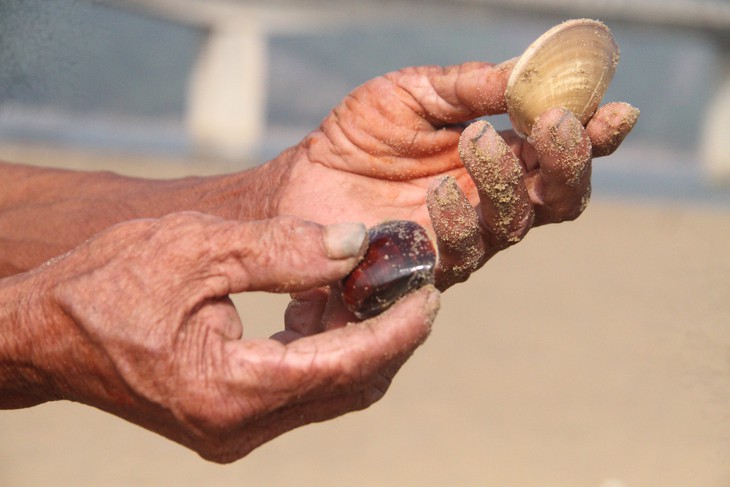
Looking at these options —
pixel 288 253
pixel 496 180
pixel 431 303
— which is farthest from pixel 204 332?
pixel 496 180

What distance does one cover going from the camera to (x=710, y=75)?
38.1m

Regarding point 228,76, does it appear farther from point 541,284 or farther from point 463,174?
point 463,174

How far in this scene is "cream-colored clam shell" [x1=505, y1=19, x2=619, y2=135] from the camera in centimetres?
247

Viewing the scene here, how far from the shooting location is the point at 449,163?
2816mm

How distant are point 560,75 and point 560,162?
0.84 feet

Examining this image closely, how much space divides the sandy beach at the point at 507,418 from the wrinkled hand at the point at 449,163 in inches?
35.0

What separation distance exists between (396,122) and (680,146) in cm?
6859

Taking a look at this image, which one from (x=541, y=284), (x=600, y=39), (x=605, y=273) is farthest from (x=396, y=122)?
(x=605, y=273)

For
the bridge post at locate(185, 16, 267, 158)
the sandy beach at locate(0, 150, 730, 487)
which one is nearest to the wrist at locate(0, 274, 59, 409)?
the sandy beach at locate(0, 150, 730, 487)

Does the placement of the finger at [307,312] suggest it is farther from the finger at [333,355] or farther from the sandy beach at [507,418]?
the sandy beach at [507,418]

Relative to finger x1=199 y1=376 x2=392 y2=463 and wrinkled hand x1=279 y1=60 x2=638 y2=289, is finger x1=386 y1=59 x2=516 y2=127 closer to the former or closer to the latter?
wrinkled hand x1=279 y1=60 x2=638 y2=289

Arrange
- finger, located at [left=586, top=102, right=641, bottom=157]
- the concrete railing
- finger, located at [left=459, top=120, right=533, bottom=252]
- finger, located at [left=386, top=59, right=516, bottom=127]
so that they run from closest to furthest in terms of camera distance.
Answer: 1. finger, located at [left=459, top=120, right=533, bottom=252]
2. finger, located at [left=586, top=102, right=641, bottom=157]
3. finger, located at [left=386, top=59, right=516, bottom=127]
4. the concrete railing

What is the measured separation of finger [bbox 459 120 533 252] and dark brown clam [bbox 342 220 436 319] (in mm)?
241

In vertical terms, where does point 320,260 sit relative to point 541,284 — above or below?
above
